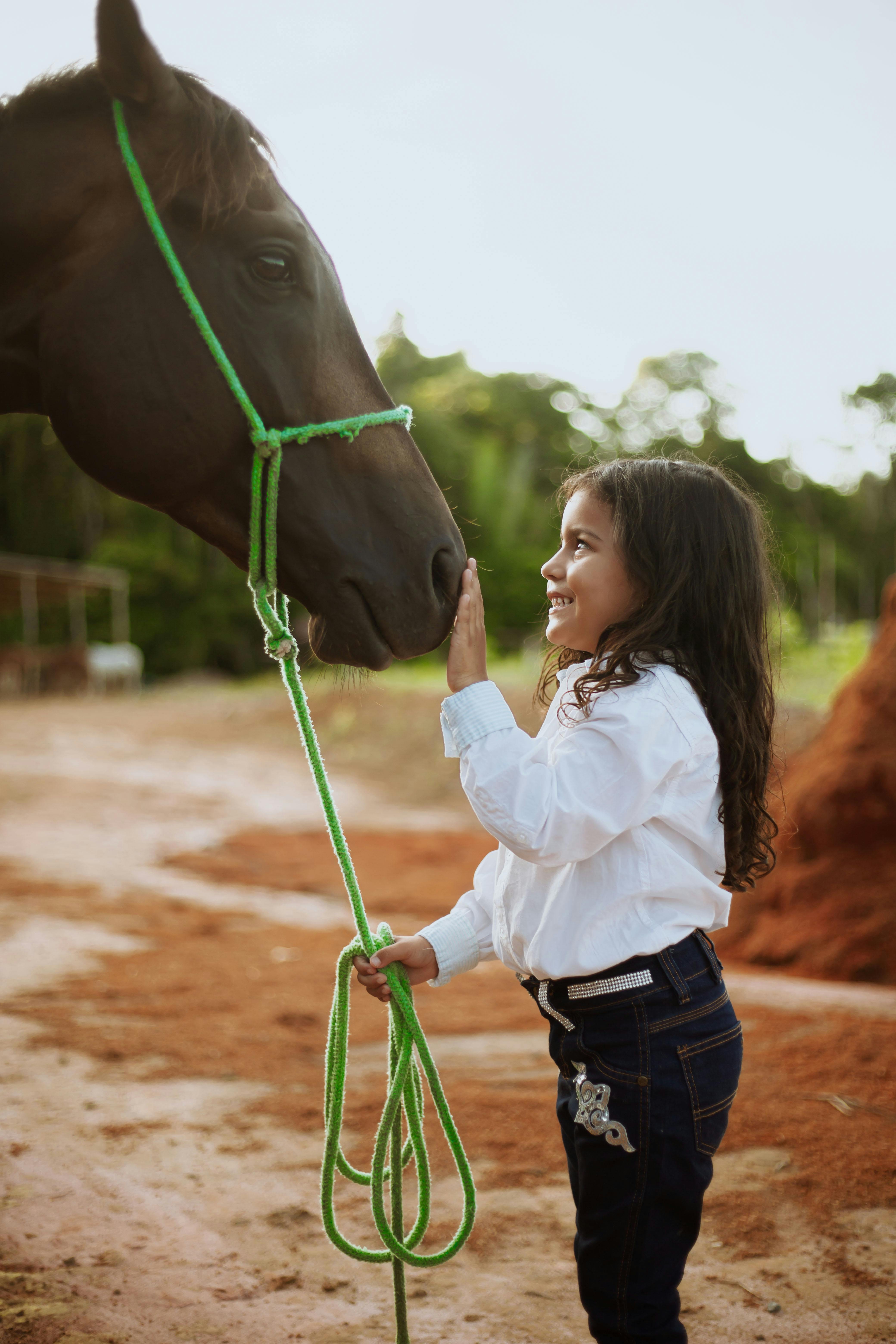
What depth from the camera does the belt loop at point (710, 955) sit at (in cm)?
146

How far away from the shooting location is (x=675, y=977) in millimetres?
1402

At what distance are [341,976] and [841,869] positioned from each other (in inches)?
139

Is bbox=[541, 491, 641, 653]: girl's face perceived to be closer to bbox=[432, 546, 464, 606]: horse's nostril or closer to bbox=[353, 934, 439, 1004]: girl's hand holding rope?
bbox=[432, 546, 464, 606]: horse's nostril

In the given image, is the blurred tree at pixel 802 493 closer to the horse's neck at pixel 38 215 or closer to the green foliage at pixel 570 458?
the green foliage at pixel 570 458

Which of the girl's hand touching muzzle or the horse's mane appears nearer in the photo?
the girl's hand touching muzzle

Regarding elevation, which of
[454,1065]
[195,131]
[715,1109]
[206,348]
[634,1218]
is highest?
[195,131]

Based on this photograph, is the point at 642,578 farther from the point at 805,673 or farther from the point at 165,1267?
the point at 805,673

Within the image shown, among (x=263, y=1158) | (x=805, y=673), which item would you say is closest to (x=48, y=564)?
(x=805, y=673)

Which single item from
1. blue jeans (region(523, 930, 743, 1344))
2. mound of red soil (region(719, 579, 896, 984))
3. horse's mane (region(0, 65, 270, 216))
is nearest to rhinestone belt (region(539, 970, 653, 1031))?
blue jeans (region(523, 930, 743, 1344))

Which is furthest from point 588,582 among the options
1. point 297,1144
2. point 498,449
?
point 498,449

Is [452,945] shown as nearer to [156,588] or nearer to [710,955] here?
[710,955]

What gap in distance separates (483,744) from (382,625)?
0.99 feet

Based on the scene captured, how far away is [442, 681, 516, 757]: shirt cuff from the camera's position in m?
1.37

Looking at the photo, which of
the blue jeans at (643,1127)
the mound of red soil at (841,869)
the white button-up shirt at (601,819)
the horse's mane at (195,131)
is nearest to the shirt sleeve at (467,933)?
the white button-up shirt at (601,819)
